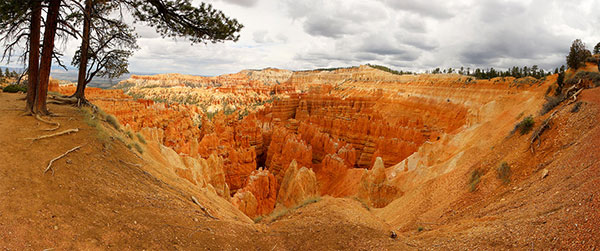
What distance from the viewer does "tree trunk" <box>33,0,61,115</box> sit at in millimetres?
7488

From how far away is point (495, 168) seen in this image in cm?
971

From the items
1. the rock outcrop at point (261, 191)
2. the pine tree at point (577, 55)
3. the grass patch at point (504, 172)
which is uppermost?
the pine tree at point (577, 55)

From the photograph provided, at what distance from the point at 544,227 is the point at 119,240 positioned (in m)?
6.73

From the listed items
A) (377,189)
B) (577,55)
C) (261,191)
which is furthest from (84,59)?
(577,55)

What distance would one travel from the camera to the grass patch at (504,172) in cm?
863

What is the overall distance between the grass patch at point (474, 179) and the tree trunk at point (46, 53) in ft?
44.7

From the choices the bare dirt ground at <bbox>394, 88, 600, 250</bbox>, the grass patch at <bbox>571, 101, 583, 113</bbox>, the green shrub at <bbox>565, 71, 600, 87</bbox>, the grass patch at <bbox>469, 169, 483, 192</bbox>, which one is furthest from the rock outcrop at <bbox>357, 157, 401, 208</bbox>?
the green shrub at <bbox>565, 71, 600, 87</bbox>

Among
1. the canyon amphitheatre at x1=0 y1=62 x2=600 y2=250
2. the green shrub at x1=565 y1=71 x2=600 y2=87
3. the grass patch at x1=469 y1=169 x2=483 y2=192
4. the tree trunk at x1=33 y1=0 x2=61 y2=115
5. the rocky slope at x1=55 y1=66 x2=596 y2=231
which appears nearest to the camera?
the canyon amphitheatre at x1=0 y1=62 x2=600 y2=250

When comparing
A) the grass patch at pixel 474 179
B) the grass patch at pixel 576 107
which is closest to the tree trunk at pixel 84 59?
the grass patch at pixel 474 179

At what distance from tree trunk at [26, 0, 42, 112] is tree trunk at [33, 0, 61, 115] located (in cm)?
17

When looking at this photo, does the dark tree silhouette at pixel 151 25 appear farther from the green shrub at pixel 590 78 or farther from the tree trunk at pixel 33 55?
the green shrub at pixel 590 78

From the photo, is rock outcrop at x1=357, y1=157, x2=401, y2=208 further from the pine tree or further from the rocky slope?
the pine tree

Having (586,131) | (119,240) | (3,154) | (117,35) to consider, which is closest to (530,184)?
(586,131)

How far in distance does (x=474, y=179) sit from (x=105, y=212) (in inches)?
451
